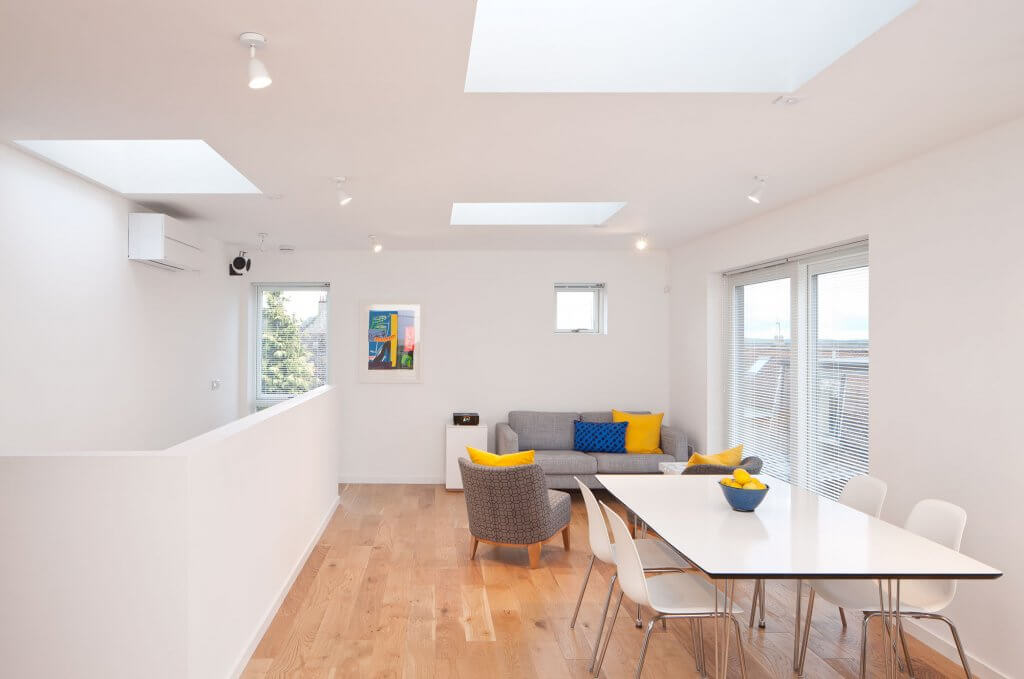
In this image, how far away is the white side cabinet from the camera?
6.49m

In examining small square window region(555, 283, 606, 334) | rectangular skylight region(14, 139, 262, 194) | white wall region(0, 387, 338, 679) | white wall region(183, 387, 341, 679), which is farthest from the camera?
small square window region(555, 283, 606, 334)

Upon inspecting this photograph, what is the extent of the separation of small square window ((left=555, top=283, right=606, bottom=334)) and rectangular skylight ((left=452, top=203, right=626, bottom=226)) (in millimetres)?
1622

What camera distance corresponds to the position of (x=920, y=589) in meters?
2.69

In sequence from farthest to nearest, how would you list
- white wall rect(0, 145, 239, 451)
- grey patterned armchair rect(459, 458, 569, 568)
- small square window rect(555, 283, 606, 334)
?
small square window rect(555, 283, 606, 334)
grey patterned armchair rect(459, 458, 569, 568)
white wall rect(0, 145, 239, 451)

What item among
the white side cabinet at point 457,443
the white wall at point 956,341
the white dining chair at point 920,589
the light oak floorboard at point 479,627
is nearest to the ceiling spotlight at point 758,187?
the white wall at point 956,341

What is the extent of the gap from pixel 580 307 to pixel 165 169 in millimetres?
4324

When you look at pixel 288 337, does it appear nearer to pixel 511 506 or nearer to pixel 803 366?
pixel 511 506

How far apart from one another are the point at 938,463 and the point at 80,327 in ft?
16.3

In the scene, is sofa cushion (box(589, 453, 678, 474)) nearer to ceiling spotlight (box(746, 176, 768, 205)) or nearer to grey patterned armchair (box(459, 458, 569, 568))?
grey patterned armchair (box(459, 458, 569, 568))

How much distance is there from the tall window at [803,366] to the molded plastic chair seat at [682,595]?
6.40 ft

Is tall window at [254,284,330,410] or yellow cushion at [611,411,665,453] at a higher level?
tall window at [254,284,330,410]

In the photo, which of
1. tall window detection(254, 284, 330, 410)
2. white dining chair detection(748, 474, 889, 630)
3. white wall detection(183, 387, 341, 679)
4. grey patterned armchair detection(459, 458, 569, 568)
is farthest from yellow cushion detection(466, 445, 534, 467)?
Answer: tall window detection(254, 284, 330, 410)

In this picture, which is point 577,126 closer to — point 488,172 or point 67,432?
point 488,172

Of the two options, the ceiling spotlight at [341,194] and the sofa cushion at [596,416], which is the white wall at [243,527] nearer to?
the ceiling spotlight at [341,194]
